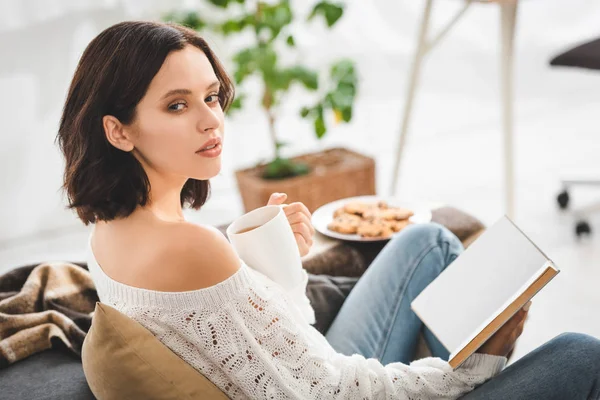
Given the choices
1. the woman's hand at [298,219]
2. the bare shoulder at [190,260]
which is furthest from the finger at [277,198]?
the bare shoulder at [190,260]

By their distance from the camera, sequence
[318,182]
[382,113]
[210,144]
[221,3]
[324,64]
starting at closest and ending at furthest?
[210,144] < [221,3] < [318,182] < [324,64] < [382,113]

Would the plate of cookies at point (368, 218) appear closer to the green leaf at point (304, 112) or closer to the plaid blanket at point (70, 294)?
the plaid blanket at point (70, 294)

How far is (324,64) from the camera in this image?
345 centimetres

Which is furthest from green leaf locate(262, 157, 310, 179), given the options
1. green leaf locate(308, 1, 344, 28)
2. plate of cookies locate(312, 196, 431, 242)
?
plate of cookies locate(312, 196, 431, 242)

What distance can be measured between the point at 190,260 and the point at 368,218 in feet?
2.52

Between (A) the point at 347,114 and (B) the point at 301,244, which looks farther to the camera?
(A) the point at 347,114

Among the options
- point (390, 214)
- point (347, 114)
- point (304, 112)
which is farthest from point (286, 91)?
point (390, 214)

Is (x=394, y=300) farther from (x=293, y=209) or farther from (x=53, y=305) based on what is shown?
(x=53, y=305)

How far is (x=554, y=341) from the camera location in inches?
39.5

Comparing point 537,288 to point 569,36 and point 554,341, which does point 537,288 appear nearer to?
point 554,341

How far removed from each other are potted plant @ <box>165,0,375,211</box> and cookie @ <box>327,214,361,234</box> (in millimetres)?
841

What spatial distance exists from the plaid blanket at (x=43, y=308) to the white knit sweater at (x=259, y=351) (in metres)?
0.23

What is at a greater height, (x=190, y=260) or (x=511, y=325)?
(x=190, y=260)

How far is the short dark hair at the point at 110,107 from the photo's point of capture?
0.95 meters
